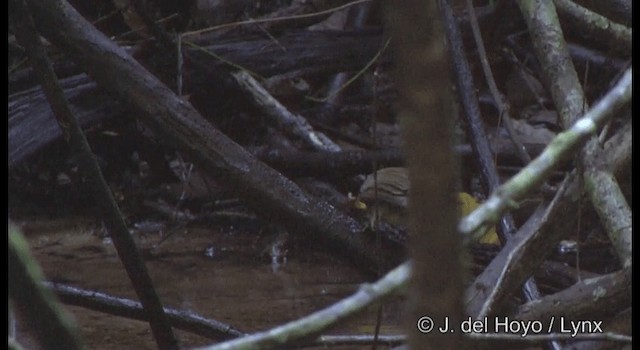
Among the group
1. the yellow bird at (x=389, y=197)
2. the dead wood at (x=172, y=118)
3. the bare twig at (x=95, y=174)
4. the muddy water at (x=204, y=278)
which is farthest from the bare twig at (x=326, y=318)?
the yellow bird at (x=389, y=197)

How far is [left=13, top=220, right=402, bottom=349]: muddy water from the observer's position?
261 centimetres

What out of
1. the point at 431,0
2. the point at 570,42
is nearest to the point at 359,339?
the point at 431,0

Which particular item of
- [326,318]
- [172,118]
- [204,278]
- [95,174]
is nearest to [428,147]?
[326,318]

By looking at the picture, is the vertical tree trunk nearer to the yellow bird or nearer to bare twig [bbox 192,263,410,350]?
bare twig [bbox 192,263,410,350]

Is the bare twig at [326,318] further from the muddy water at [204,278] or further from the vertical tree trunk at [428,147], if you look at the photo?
the muddy water at [204,278]

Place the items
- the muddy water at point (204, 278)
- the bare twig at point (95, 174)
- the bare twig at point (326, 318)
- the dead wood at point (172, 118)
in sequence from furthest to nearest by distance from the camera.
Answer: the muddy water at point (204, 278)
the dead wood at point (172, 118)
the bare twig at point (95, 174)
the bare twig at point (326, 318)

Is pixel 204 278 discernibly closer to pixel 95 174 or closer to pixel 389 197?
pixel 389 197

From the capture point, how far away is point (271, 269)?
309cm

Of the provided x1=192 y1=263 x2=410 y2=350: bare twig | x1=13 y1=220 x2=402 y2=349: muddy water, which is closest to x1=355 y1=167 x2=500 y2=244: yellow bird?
x1=13 y1=220 x2=402 y2=349: muddy water

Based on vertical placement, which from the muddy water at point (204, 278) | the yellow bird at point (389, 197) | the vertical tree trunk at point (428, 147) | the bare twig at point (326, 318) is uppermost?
the vertical tree trunk at point (428, 147)

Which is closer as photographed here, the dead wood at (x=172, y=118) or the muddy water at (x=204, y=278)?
the dead wood at (x=172, y=118)

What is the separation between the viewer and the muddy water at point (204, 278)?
8.55ft

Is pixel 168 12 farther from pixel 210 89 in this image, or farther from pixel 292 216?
pixel 292 216

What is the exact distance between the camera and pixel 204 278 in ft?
9.91
